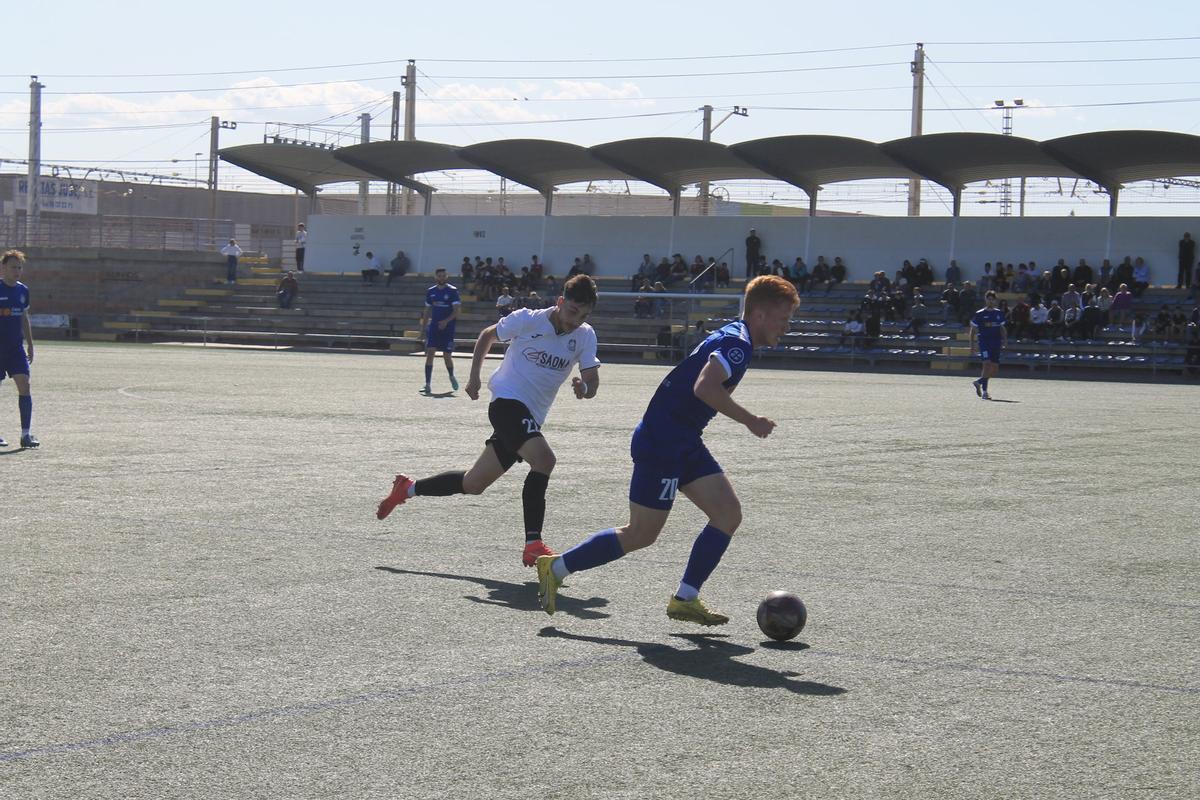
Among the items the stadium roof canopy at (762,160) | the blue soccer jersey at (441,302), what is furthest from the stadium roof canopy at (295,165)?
the blue soccer jersey at (441,302)

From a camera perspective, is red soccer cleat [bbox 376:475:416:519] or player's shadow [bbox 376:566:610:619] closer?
player's shadow [bbox 376:566:610:619]

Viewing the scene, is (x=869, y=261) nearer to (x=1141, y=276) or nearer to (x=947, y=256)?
(x=947, y=256)

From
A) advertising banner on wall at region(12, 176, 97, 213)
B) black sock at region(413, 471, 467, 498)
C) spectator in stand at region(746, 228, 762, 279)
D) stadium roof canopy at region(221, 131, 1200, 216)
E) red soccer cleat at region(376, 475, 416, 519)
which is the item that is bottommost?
red soccer cleat at region(376, 475, 416, 519)

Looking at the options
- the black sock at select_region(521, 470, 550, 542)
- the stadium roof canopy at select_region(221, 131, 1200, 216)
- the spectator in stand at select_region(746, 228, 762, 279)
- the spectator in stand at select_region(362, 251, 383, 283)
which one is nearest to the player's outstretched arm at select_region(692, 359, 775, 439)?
the black sock at select_region(521, 470, 550, 542)

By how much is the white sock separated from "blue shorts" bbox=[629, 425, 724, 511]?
0.46 meters

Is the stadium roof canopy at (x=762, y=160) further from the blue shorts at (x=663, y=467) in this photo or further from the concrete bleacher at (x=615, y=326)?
the blue shorts at (x=663, y=467)

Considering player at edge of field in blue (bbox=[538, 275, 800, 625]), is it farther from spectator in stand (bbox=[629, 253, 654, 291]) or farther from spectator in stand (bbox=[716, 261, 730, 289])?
spectator in stand (bbox=[716, 261, 730, 289])

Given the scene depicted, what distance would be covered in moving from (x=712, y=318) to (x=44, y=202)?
33.5m

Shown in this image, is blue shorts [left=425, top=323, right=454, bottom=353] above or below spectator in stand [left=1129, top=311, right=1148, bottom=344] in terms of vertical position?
below

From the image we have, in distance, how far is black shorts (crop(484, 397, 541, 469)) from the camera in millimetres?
8156

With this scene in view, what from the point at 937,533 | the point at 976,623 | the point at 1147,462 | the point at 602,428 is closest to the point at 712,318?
the point at 602,428

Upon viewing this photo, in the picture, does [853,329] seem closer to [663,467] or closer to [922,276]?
[922,276]

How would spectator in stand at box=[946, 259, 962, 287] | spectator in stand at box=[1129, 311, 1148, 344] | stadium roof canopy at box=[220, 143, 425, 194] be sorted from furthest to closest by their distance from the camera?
1. stadium roof canopy at box=[220, 143, 425, 194]
2. spectator in stand at box=[946, 259, 962, 287]
3. spectator in stand at box=[1129, 311, 1148, 344]

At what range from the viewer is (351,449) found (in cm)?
1362
